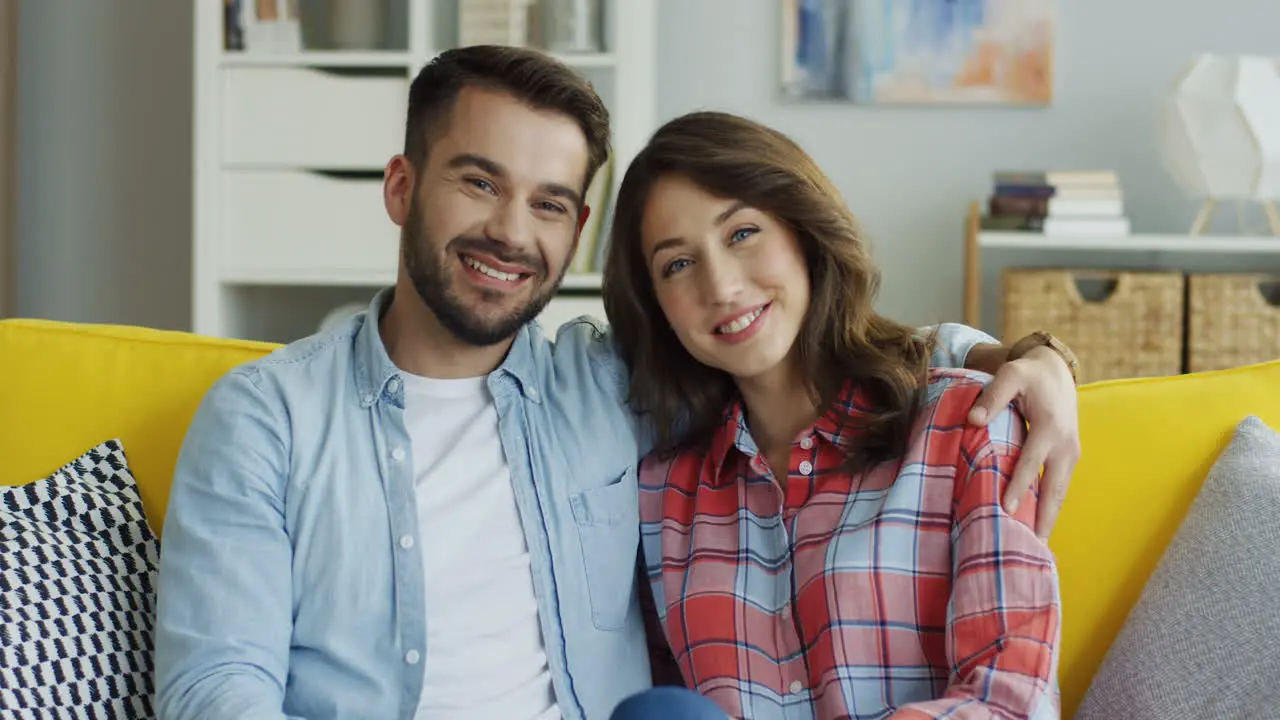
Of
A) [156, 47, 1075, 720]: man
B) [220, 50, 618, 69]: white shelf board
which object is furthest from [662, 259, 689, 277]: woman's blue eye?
[220, 50, 618, 69]: white shelf board

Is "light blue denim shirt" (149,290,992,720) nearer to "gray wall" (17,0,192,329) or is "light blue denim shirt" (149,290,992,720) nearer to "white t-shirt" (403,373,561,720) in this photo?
"white t-shirt" (403,373,561,720)

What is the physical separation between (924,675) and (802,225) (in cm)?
50

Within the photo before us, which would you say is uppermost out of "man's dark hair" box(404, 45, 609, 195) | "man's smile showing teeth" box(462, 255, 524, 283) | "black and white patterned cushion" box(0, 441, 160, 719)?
"man's dark hair" box(404, 45, 609, 195)

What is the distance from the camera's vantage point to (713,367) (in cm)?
154

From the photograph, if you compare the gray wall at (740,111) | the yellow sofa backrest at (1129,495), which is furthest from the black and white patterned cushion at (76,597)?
the gray wall at (740,111)

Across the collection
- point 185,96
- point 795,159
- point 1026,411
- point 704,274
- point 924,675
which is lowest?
point 924,675

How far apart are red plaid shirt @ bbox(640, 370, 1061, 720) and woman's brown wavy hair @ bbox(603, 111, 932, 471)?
34mm

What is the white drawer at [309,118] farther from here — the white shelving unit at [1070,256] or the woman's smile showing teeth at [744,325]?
the woman's smile showing teeth at [744,325]

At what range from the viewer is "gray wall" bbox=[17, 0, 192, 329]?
12.2 feet

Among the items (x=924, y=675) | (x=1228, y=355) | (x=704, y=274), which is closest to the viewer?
(x=924, y=675)

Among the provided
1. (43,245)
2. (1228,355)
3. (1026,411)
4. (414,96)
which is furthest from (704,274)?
(43,245)

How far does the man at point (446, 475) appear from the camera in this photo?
Answer: 131 cm

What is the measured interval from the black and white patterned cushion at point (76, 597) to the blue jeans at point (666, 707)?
2.17ft

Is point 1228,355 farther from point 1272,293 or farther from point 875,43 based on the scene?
point 875,43
